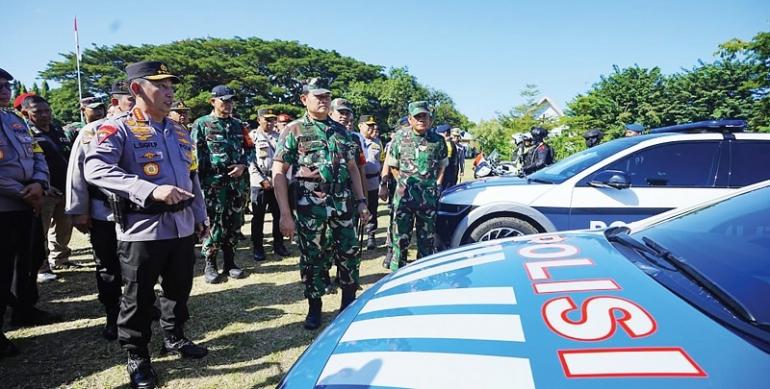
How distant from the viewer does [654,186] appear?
3.70 metres

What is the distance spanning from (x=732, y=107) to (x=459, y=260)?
17983mm

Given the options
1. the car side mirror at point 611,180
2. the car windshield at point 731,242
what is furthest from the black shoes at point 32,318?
the car side mirror at point 611,180

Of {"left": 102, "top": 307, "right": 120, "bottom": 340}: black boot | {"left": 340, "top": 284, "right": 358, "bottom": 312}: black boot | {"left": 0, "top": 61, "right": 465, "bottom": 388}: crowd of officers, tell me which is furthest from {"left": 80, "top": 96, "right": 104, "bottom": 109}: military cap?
{"left": 340, "top": 284, "right": 358, "bottom": 312}: black boot

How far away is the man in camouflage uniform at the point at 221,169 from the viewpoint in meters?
4.15

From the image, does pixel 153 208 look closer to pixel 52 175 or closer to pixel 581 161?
pixel 52 175

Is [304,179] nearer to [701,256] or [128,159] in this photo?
[128,159]

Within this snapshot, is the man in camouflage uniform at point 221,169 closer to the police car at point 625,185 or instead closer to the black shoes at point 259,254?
the black shoes at point 259,254

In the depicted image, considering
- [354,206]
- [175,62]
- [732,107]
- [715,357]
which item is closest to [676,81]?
[732,107]

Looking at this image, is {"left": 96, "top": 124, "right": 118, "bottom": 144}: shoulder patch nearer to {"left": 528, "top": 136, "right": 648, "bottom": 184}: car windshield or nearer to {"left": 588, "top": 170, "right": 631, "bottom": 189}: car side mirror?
{"left": 528, "top": 136, "right": 648, "bottom": 184}: car windshield

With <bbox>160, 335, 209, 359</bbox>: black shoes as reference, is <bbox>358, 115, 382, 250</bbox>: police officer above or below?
above

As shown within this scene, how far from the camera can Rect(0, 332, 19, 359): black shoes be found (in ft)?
8.98

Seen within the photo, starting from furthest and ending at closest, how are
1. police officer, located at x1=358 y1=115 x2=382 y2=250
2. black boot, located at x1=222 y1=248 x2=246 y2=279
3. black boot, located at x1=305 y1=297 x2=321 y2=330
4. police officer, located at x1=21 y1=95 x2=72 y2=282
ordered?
police officer, located at x1=358 y1=115 x2=382 y2=250 < black boot, located at x1=222 y1=248 x2=246 y2=279 < police officer, located at x1=21 y1=95 x2=72 y2=282 < black boot, located at x1=305 y1=297 x2=321 y2=330

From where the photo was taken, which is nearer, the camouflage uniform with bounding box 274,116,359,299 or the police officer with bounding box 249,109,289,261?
the camouflage uniform with bounding box 274,116,359,299

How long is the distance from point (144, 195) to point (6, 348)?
1.78m
